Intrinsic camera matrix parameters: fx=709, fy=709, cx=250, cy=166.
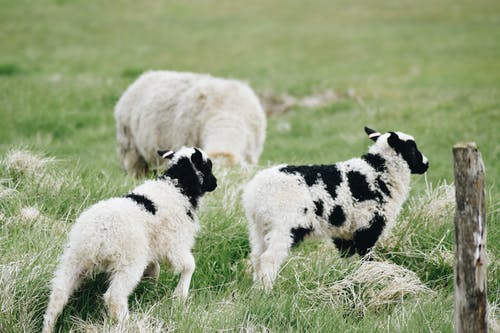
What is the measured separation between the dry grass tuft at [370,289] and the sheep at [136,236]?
1227 mm

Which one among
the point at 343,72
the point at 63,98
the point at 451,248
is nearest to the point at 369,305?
the point at 451,248

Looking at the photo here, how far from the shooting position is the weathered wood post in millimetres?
4754

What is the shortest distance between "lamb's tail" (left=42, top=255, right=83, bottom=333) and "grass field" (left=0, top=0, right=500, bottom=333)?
0.25 metres

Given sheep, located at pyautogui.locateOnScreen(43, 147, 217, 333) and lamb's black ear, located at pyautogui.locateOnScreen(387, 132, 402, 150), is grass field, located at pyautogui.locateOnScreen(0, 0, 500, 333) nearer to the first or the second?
sheep, located at pyautogui.locateOnScreen(43, 147, 217, 333)

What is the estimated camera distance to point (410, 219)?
717 cm

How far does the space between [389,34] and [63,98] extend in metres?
15.7

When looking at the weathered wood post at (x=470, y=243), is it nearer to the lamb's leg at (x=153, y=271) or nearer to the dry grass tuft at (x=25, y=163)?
the lamb's leg at (x=153, y=271)

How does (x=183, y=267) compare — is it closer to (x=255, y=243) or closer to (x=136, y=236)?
(x=136, y=236)

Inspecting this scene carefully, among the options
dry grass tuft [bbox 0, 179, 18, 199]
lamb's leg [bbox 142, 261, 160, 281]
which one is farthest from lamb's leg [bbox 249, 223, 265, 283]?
dry grass tuft [bbox 0, 179, 18, 199]

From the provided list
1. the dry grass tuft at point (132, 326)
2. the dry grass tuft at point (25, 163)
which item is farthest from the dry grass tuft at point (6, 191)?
the dry grass tuft at point (132, 326)

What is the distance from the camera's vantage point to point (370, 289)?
5887mm

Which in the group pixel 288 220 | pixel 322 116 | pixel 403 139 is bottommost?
pixel 322 116

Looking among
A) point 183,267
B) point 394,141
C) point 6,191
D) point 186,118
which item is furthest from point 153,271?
point 186,118

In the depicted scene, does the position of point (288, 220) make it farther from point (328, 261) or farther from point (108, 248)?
point (108, 248)
